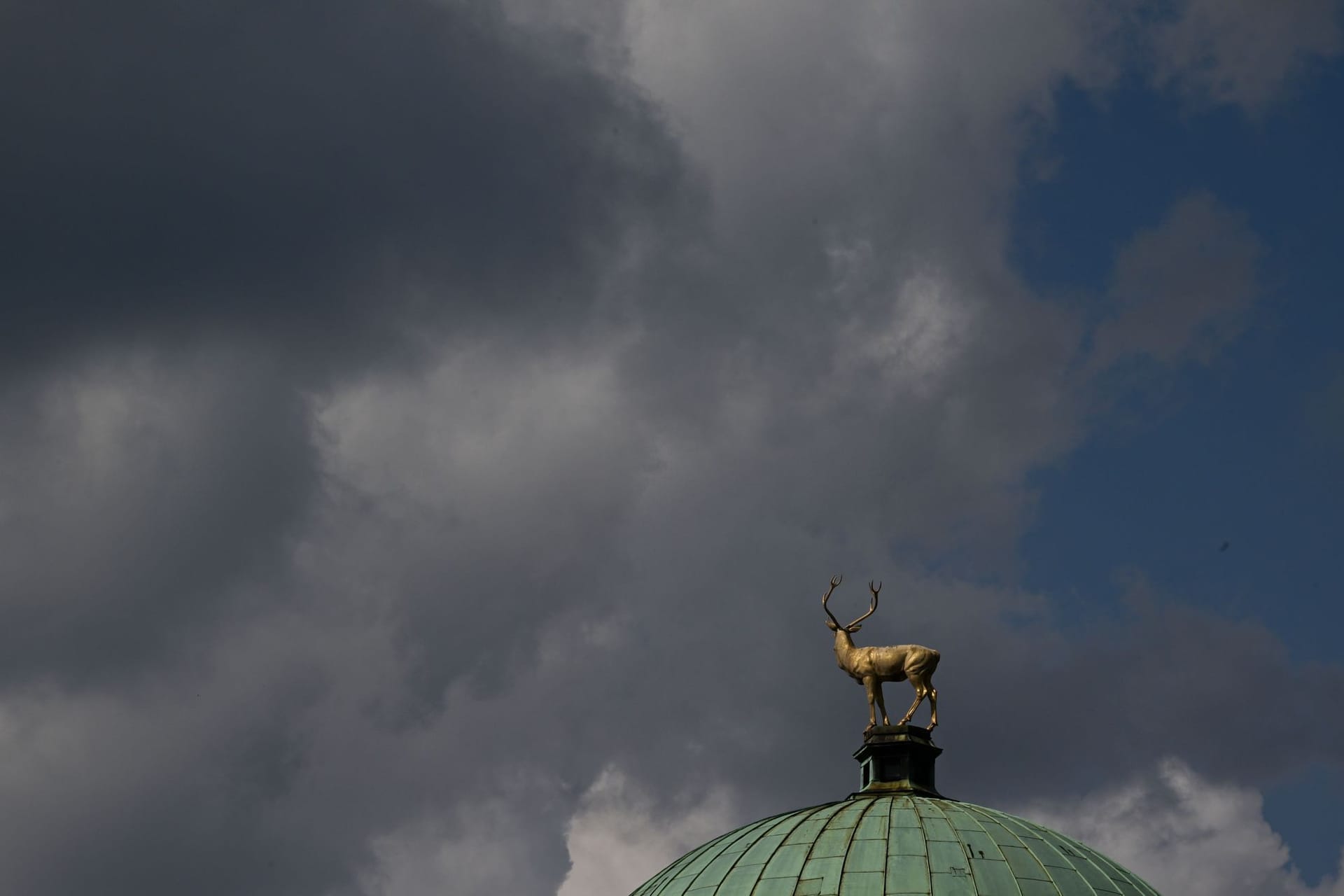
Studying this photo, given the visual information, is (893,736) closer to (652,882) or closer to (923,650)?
(923,650)

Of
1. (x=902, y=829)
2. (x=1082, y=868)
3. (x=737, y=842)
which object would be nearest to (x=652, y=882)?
(x=737, y=842)

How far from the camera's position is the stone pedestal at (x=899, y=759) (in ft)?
238

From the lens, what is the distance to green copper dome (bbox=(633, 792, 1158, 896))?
64375 mm

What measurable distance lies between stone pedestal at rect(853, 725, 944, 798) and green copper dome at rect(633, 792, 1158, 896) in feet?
6.67

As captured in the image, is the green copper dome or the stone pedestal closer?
the green copper dome

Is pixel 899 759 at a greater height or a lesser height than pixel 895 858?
greater

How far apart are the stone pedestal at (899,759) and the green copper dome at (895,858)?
203 cm

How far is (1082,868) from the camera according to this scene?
66750mm

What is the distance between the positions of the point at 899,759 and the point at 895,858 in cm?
803

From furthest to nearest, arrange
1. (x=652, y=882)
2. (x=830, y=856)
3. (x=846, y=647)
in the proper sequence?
(x=846, y=647), (x=652, y=882), (x=830, y=856)

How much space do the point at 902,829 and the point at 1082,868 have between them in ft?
16.6

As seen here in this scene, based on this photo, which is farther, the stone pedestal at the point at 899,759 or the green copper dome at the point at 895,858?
the stone pedestal at the point at 899,759

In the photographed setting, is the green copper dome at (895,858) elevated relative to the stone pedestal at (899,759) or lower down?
lower down

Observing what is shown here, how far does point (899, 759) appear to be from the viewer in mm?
72938
